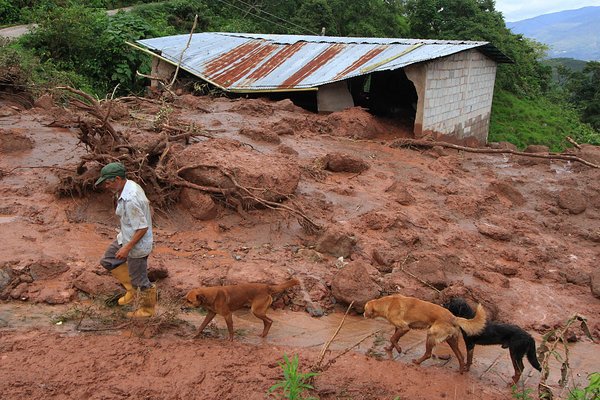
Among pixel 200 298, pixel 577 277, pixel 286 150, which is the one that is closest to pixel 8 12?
pixel 286 150

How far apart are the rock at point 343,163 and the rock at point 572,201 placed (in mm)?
4250

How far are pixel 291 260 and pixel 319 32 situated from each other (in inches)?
934

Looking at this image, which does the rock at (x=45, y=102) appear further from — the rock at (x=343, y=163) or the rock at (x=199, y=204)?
the rock at (x=343, y=163)

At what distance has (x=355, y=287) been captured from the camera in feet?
20.8

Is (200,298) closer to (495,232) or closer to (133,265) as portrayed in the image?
(133,265)

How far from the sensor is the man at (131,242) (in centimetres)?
502

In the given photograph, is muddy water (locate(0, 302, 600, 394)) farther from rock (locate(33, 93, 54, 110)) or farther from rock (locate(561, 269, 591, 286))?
rock (locate(33, 93, 54, 110))

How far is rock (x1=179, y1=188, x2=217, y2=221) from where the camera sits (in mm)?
8117

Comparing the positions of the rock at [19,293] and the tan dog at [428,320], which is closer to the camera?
the tan dog at [428,320]

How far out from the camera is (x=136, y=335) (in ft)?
16.6

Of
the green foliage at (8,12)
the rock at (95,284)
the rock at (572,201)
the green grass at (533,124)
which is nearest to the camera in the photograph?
the rock at (95,284)

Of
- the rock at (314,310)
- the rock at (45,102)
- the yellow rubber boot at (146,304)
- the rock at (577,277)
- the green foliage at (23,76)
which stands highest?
the green foliage at (23,76)

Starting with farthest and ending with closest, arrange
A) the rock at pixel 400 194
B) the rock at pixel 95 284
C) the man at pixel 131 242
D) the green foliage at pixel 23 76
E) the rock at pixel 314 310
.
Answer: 1. the green foliage at pixel 23 76
2. the rock at pixel 400 194
3. the rock at pixel 314 310
4. the rock at pixel 95 284
5. the man at pixel 131 242

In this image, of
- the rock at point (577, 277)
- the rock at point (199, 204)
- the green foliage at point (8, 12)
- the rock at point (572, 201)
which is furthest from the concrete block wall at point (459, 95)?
the green foliage at point (8, 12)
